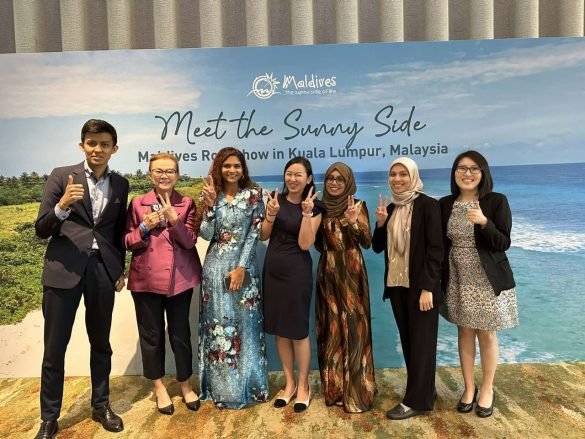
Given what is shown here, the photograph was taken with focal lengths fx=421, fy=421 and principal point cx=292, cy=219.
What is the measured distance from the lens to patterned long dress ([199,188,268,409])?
2457 mm

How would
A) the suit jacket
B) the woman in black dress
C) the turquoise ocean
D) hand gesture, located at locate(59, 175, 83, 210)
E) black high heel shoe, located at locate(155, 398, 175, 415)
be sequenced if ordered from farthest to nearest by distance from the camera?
the turquoise ocean
black high heel shoe, located at locate(155, 398, 175, 415)
the woman in black dress
the suit jacket
hand gesture, located at locate(59, 175, 83, 210)

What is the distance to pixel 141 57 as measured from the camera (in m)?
2.94

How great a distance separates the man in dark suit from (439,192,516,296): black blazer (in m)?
2.00

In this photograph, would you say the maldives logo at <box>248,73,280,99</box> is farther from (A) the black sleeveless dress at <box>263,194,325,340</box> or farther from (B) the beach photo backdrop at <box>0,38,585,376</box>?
(A) the black sleeveless dress at <box>263,194,325,340</box>

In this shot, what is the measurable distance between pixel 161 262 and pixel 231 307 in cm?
48

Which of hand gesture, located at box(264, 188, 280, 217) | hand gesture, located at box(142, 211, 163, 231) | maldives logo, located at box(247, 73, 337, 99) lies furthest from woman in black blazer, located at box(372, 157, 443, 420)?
hand gesture, located at box(142, 211, 163, 231)

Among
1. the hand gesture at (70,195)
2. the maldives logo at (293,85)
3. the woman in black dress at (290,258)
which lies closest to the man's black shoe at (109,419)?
the woman in black dress at (290,258)

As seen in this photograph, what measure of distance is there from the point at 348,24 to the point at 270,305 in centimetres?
227

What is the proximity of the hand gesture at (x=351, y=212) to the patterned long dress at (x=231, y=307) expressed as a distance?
1.69ft

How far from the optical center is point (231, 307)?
2.49 metres

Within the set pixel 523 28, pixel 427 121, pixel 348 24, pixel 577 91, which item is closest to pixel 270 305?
pixel 427 121

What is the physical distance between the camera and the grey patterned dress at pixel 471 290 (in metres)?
2.30

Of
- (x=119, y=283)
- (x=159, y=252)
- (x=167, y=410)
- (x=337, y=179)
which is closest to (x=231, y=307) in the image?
(x=159, y=252)

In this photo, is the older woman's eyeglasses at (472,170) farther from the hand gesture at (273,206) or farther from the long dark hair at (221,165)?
the long dark hair at (221,165)
